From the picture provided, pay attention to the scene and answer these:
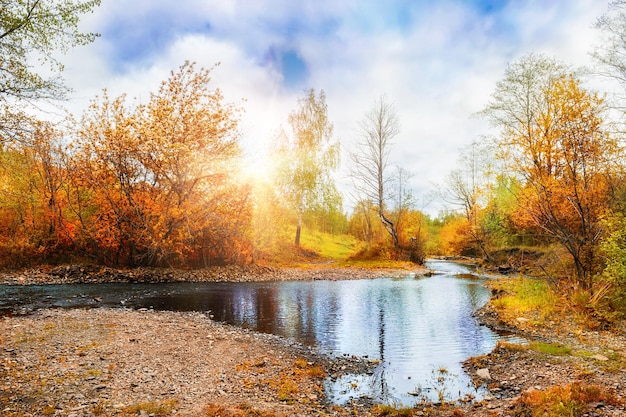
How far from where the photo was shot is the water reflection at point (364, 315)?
985 centimetres

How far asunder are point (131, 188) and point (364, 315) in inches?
872

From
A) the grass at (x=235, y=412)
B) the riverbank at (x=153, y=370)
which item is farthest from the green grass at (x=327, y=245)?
the grass at (x=235, y=412)

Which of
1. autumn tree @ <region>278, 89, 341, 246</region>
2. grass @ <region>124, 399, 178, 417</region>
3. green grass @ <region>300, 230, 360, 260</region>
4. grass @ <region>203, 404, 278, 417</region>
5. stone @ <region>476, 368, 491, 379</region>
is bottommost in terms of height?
stone @ <region>476, 368, 491, 379</region>

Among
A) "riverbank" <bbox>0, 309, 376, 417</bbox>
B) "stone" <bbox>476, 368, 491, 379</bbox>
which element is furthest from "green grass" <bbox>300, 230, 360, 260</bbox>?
"stone" <bbox>476, 368, 491, 379</bbox>

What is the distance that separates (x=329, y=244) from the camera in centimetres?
6312

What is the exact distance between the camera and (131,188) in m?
30.3

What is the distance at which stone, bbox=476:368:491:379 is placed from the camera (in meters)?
9.73

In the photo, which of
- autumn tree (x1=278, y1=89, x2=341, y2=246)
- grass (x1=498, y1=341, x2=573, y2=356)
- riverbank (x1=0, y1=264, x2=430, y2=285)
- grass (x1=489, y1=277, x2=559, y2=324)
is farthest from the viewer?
autumn tree (x1=278, y1=89, x2=341, y2=246)

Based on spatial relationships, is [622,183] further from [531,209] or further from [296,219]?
[296,219]

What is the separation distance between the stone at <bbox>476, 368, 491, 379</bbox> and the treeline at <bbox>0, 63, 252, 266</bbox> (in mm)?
24656

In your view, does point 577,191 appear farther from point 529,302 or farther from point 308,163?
point 308,163

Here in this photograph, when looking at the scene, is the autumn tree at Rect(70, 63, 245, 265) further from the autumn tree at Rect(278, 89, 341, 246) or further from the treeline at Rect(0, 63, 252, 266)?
the autumn tree at Rect(278, 89, 341, 246)

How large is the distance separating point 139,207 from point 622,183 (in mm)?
30244

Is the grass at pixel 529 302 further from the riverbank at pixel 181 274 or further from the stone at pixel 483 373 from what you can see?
the riverbank at pixel 181 274
